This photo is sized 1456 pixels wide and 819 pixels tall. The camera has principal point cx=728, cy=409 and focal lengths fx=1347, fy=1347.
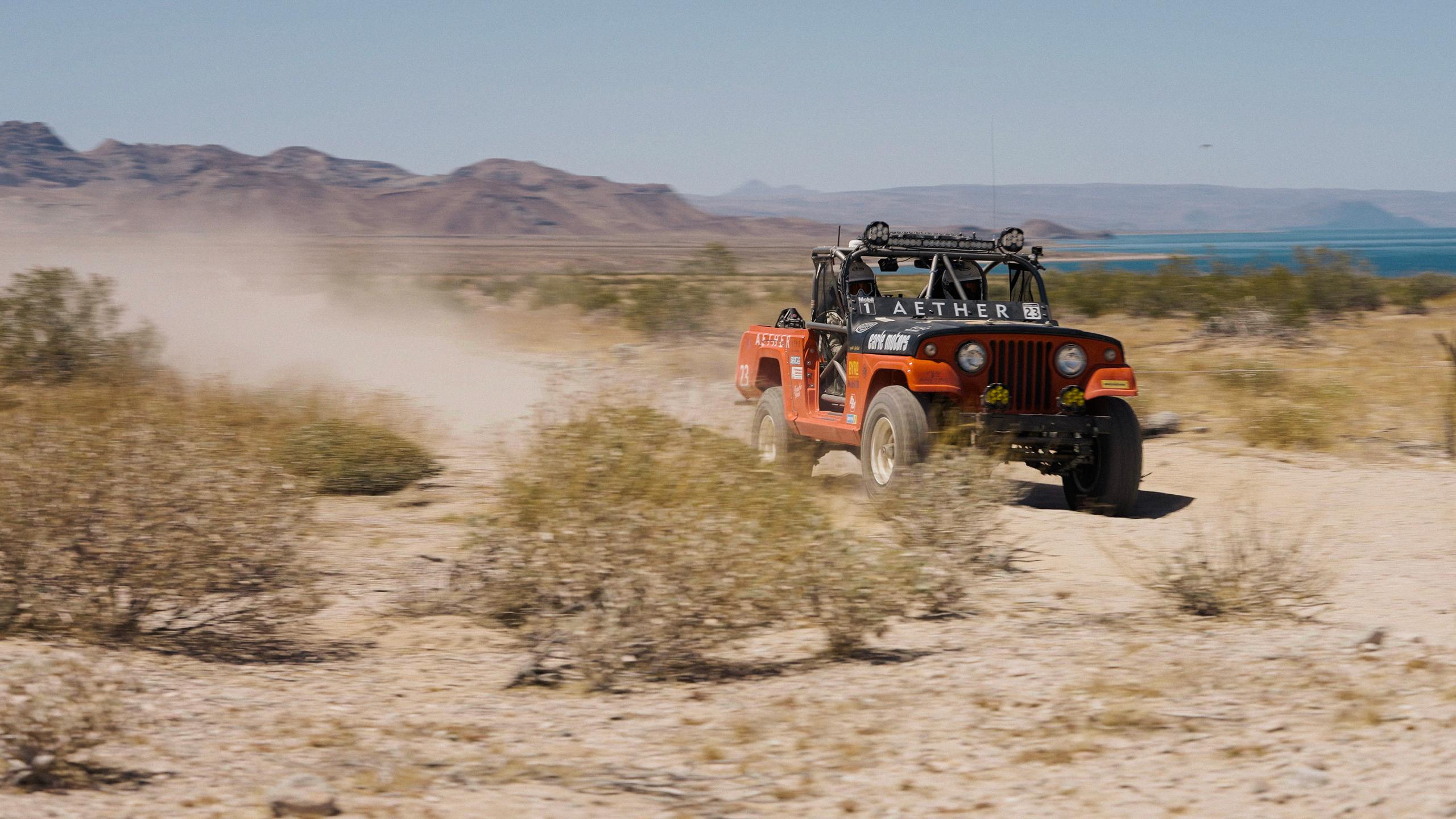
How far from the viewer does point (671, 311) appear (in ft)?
94.2

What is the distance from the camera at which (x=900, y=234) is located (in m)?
11.2

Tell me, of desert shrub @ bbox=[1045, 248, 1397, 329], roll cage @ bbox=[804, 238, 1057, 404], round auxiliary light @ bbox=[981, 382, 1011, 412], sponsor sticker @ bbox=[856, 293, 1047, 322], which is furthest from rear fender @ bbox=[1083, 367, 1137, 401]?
desert shrub @ bbox=[1045, 248, 1397, 329]

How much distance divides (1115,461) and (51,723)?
725cm

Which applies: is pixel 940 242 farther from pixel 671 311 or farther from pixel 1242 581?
pixel 671 311

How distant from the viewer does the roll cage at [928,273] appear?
11.0m

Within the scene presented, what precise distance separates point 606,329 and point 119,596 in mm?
25091

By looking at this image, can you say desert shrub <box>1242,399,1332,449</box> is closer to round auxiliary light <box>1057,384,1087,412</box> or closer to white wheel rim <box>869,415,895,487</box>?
round auxiliary light <box>1057,384,1087,412</box>

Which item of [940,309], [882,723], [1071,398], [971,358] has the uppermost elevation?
[940,309]

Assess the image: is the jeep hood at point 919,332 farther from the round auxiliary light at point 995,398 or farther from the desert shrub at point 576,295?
the desert shrub at point 576,295

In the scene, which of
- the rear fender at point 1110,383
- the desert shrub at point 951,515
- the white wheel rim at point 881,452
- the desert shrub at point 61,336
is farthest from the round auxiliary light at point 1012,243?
the desert shrub at point 61,336

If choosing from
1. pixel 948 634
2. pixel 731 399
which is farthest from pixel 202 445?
pixel 731 399

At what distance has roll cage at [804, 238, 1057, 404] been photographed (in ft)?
36.1

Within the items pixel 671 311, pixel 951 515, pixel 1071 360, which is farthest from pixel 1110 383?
pixel 671 311

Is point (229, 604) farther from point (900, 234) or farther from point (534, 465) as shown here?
point (900, 234)
